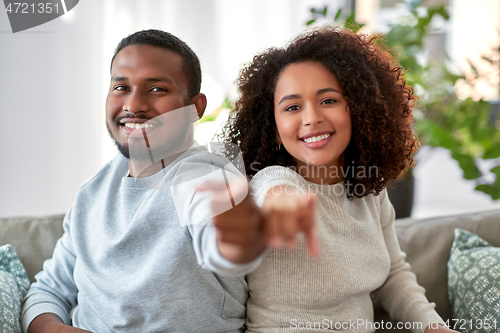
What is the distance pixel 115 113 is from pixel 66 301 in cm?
50

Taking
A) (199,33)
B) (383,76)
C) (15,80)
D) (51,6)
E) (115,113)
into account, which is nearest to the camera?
(115,113)

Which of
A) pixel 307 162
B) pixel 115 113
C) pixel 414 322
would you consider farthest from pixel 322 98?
pixel 414 322

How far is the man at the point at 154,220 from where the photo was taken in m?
0.78

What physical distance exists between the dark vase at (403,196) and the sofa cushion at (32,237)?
1.16 metres

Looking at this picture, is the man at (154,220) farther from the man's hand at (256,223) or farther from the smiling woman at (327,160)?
the man's hand at (256,223)

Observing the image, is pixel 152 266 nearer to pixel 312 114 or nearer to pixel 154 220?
pixel 154 220

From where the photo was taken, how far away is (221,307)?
838mm

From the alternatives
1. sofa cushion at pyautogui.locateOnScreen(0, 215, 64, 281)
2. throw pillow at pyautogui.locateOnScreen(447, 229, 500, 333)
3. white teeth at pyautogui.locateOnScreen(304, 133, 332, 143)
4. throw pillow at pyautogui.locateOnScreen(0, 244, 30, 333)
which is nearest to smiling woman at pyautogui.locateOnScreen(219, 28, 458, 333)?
white teeth at pyautogui.locateOnScreen(304, 133, 332, 143)

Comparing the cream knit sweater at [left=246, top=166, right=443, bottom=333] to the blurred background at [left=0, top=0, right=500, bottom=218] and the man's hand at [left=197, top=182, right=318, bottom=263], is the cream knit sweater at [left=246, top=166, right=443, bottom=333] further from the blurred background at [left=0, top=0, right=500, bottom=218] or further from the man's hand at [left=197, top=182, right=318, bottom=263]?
the blurred background at [left=0, top=0, right=500, bottom=218]

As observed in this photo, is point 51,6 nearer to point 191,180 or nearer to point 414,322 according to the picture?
point 191,180

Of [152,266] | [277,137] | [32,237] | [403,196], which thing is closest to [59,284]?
[32,237]

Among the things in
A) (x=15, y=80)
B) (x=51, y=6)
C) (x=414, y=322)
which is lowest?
(x=414, y=322)

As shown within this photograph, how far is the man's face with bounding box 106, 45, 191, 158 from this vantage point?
30.5 inches

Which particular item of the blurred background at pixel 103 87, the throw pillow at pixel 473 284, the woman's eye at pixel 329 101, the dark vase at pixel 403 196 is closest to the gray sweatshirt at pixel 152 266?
the woman's eye at pixel 329 101
